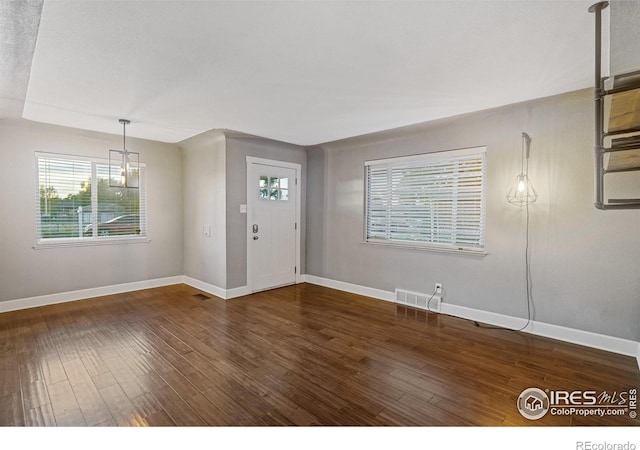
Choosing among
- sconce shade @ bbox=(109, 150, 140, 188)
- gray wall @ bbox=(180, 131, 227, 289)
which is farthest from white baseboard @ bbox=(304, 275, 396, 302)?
sconce shade @ bbox=(109, 150, 140, 188)

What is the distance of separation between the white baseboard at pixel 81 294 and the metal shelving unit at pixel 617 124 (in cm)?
575

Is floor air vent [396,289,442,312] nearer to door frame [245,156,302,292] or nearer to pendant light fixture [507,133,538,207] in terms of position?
pendant light fixture [507,133,538,207]

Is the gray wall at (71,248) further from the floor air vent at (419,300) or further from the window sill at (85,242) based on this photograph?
the floor air vent at (419,300)

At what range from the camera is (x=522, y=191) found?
3332 millimetres

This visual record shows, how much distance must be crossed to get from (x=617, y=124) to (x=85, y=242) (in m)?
5.93

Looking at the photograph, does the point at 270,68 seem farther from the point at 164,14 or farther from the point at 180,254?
the point at 180,254

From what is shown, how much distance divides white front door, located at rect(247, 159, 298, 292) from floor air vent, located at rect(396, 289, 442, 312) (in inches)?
80.3

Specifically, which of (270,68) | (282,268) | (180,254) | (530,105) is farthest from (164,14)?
(180,254)

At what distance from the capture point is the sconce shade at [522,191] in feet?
10.8

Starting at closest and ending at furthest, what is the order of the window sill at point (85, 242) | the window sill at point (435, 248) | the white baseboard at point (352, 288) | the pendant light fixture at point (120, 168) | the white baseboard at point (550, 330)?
1. the white baseboard at point (550, 330)
2. the window sill at point (435, 248)
3. the window sill at point (85, 242)
4. the white baseboard at point (352, 288)
5. the pendant light fixture at point (120, 168)

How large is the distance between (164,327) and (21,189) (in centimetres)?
277

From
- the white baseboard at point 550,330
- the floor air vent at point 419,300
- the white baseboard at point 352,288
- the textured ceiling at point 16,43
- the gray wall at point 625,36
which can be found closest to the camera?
the gray wall at point 625,36

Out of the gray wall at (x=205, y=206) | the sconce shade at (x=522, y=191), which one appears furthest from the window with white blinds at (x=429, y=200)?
the gray wall at (x=205, y=206)

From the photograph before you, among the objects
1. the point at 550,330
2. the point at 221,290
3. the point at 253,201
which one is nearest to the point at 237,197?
the point at 253,201
